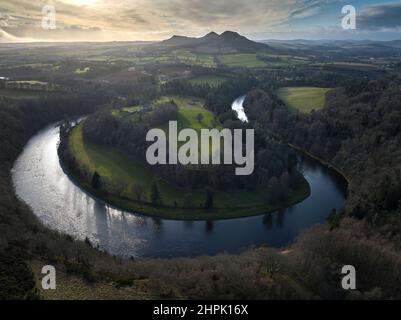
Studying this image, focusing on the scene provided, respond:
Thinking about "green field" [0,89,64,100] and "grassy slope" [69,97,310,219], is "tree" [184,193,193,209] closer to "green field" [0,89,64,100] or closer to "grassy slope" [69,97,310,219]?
"grassy slope" [69,97,310,219]

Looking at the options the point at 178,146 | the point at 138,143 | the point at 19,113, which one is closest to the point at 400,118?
the point at 178,146

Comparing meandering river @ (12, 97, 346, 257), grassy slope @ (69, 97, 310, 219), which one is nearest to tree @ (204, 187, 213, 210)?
grassy slope @ (69, 97, 310, 219)

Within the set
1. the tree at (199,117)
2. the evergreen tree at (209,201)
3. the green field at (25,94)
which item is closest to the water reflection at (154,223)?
the evergreen tree at (209,201)

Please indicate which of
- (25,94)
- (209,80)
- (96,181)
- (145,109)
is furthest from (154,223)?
(209,80)

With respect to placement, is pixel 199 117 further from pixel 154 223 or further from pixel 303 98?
pixel 303 98

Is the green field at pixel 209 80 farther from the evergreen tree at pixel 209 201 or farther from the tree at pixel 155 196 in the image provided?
the evergreen tree at pixel 209 201

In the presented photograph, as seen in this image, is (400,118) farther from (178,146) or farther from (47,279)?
(47,279)
